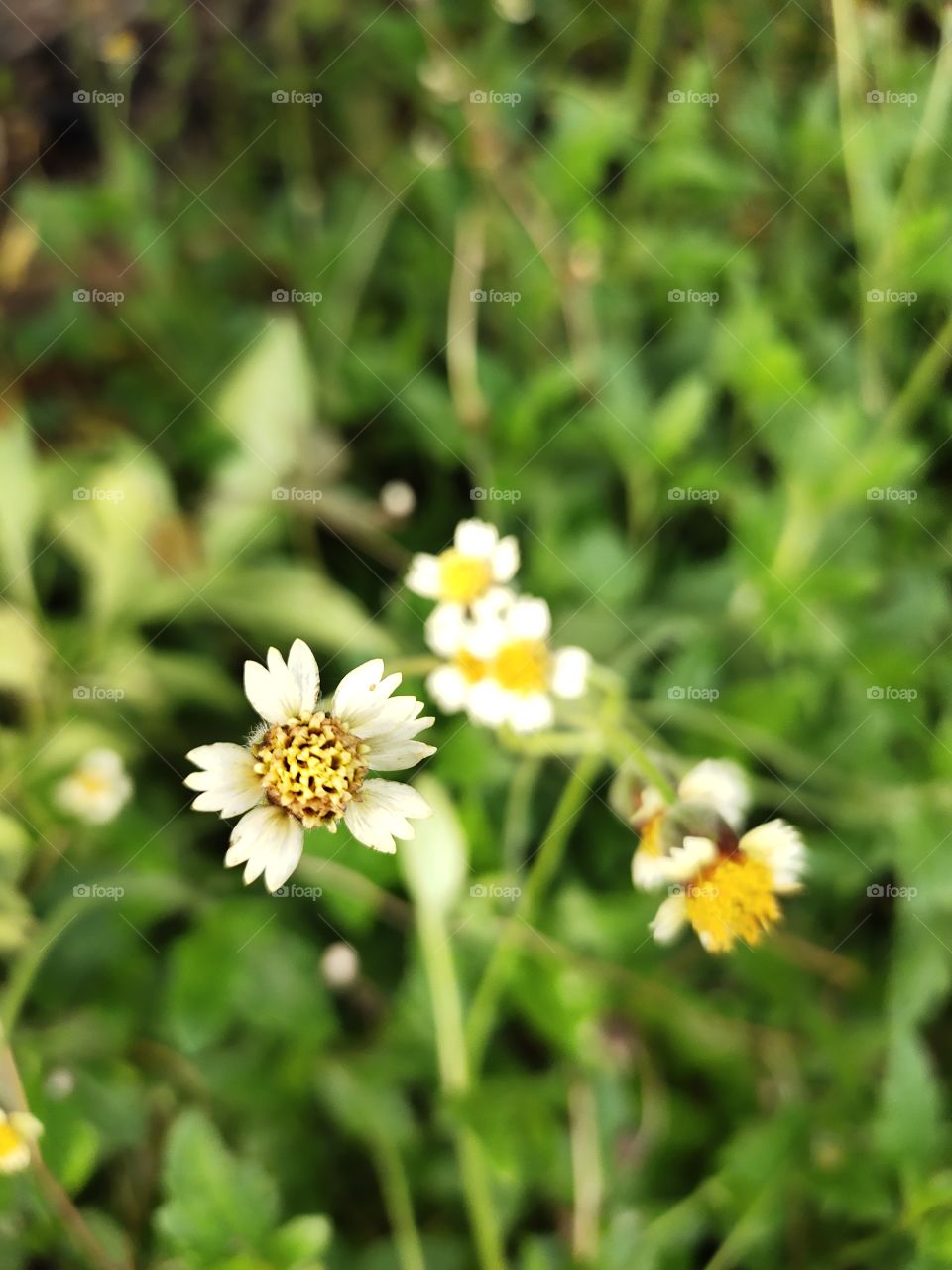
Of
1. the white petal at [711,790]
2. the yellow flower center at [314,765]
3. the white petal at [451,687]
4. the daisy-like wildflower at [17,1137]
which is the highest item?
the yellow flower center at [314,765]

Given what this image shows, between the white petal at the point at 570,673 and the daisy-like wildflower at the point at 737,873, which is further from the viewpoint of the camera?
the white petal at the point at 570,673

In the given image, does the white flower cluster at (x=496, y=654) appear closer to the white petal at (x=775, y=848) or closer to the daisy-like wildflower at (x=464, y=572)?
the daisy-like wildflower at (x=464, y=572)

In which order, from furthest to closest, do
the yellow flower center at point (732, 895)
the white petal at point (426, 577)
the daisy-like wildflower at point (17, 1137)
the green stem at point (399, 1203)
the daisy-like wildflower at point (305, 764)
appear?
1. the green stem at point (399, 1203)
2. the white petal at point (426, 577)
3. the daisy-like wildflower at point (17, 1137)
4. the yellow flower center at point (732, 895)
5. the daisy-like wildflower at point (305, 764)

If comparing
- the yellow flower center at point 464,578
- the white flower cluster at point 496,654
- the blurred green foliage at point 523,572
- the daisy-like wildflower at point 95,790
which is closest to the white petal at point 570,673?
the white flower cluster at point 496,654

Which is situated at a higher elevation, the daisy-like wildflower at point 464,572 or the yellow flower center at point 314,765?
the yellow flower center at point 314,765

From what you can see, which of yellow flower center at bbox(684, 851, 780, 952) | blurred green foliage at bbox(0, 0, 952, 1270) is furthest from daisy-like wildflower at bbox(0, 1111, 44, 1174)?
yellow flower center at bbox(684, 851, 780, 952)

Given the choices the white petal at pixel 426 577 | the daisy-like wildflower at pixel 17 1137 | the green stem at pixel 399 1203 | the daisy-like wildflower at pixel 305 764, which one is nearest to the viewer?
the daisy-like wildflower at pixel 305 764

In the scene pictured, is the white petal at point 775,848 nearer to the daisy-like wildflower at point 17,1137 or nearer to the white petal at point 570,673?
the white petal at point 570,673
